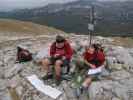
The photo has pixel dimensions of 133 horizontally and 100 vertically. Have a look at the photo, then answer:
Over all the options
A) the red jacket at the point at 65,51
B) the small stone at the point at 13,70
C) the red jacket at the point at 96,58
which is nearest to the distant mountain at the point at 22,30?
the small stone at the point at 13,70

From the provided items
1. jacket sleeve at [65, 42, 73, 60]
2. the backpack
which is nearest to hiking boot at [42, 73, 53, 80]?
jacket sleeve at [65, 42, 73, 60]

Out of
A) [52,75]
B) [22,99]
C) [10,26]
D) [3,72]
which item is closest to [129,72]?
[52,75]

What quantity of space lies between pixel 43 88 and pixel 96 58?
2942 mm

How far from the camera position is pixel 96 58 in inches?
651

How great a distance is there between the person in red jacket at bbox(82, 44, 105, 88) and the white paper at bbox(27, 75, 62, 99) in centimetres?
135

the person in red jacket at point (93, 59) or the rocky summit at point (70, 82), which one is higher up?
the person in red jacket at point (93, 59)

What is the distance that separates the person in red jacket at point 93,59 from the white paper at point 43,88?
53.3 inches

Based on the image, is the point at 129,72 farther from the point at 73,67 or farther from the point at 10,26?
the point at 10,26

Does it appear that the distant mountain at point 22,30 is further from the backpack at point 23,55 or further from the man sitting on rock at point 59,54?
the man sitting on rock at point 59,54

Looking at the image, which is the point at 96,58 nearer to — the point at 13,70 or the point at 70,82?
the point at 70,82

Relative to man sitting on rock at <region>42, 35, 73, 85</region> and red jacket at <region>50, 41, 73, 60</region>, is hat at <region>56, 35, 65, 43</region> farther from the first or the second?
red jacket at <region>50, 41, 73, 60</region>

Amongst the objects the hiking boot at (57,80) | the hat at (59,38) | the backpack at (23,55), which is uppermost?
the hat at (59,38)

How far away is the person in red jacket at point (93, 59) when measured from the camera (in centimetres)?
1634

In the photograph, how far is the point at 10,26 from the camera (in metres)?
54.1
